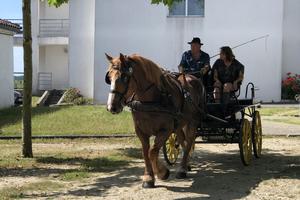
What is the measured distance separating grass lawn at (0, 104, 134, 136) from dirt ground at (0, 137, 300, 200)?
4002mm

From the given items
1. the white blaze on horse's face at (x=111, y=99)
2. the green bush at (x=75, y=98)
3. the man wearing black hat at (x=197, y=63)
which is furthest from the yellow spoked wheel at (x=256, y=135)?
the green bush at (x=75, y=98)

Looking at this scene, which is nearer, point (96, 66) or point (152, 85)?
point (152, 85)

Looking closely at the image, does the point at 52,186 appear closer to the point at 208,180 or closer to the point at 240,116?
the point at 208,180

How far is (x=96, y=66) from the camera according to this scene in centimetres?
2805

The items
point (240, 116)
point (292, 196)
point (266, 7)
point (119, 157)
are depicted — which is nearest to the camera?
point (292, 196)

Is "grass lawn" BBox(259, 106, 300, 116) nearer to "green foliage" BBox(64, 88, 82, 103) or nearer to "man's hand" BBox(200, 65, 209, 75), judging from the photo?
"green foliage" BBox(64, 88, 82, 103)

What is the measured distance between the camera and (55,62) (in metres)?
37.4

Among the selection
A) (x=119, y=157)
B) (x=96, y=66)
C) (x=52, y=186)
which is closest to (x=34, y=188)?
(x=52, y=186)

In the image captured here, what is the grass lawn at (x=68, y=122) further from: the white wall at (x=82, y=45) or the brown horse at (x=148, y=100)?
Result: the white wall at (x=82, y=45)

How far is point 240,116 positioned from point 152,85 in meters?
3.14

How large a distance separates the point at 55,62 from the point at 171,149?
91.1 ft

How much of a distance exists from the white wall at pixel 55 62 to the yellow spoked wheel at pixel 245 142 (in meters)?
27.3

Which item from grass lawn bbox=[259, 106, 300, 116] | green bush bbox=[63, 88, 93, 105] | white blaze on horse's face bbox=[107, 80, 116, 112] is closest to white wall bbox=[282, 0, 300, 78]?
grass lawn bbox=[259, 106, 300, 116]

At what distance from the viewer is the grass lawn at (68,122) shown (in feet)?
53.0
